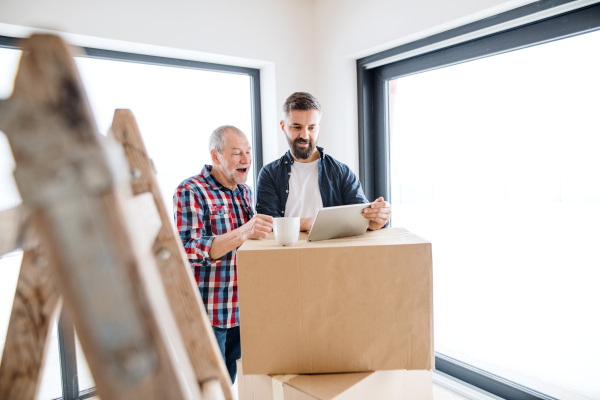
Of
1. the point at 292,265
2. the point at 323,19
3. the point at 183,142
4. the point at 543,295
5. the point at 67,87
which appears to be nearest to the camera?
the point at 67,87

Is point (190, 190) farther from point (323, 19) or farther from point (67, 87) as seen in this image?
point (323, 19)

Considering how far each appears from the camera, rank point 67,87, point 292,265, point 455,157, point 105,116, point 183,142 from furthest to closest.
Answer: point 183,142 < point 455,157 < point 105,116 < point 292,265 < point 67,87

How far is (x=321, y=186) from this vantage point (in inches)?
60.9

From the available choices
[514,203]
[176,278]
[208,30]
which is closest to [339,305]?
[176,278]

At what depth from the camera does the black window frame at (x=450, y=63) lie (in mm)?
1492

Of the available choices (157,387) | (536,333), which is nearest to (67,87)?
(157,387)

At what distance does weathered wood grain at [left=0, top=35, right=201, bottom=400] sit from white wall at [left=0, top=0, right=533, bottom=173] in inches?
60.4

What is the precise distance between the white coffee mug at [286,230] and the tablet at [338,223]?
0.14 feet

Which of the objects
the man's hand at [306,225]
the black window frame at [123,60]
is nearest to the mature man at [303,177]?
the man's hand at [306,225]

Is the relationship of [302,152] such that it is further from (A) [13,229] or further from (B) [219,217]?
(A) [13,229]

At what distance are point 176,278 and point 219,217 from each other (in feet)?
3.30

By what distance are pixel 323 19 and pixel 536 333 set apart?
86.4 inches

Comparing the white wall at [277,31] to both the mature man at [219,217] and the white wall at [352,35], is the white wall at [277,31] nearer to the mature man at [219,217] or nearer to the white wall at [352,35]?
the white wall at [352,35]

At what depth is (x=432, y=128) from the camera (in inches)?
84.4
